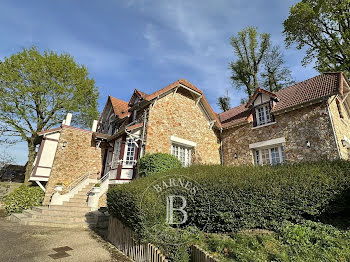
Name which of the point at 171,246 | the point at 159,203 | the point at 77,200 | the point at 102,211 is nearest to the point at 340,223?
the point at 171,246

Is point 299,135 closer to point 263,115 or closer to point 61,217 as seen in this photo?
point 263,115

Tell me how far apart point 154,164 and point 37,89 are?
13871mm

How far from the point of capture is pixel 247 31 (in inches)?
897

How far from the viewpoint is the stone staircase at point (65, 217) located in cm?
838

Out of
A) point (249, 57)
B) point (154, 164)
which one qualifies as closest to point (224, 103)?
point (249, 57)

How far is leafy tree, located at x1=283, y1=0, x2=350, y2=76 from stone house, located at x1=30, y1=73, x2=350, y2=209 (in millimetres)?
5267

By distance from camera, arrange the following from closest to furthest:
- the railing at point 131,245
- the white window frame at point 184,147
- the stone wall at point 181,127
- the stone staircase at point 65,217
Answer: the railing at point 131,245, the stone staircase at point 65,217, the stone wall at point 181,127, the white window frame at point 184,147

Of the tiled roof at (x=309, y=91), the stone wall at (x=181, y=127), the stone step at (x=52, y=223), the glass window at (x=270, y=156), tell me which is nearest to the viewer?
the stone step at (x=52, y=223)

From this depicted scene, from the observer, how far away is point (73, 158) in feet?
43.8

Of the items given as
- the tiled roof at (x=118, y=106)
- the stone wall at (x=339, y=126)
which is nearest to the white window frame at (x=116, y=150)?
the tiled roof at (x=118, y=106)

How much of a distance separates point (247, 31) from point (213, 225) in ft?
80.5

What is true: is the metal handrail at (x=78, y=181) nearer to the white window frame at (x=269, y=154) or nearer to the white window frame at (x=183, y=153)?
the white window frame at (x=183, y=153)

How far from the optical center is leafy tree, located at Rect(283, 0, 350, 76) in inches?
563

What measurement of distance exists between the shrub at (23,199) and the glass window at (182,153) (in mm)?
8634
